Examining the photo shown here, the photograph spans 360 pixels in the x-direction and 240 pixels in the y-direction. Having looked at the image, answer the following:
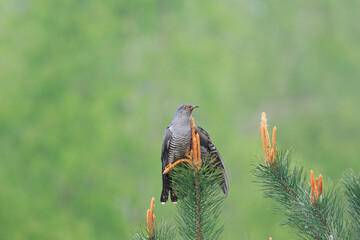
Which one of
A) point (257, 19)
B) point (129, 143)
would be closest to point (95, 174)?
point (129, 143)

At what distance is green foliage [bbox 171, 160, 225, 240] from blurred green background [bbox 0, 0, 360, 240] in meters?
5.26

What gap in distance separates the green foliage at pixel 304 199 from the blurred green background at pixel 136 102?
529 cm

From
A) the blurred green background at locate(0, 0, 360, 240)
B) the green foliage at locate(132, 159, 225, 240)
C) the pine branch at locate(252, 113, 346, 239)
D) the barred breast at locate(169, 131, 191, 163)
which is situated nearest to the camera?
the pine branch at locate(252, 113, 346, 239)

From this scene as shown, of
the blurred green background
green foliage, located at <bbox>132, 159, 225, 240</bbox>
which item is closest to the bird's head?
green foliage, located at <bbox>132, 159, 225, 240</bbox>

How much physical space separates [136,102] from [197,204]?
6661mm

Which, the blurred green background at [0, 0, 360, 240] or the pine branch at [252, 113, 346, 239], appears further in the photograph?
the blurred green background at [0, 0, 360, 240]

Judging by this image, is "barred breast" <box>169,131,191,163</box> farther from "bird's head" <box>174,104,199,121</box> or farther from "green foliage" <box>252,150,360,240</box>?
"green foliage" <box>252,150,360,240</box>

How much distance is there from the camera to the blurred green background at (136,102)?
7.52 metres

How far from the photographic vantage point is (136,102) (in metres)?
8.29

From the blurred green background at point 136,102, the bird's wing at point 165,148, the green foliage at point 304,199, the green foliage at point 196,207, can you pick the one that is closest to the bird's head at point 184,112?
the bird's wing at point 165,148

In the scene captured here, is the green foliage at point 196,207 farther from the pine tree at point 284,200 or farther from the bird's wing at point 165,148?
the bird's wing at point 165,148

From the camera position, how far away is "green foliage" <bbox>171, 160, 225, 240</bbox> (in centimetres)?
167

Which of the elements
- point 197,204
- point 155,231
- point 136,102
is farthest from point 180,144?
point 136,102

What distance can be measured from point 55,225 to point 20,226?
1.87ft
